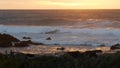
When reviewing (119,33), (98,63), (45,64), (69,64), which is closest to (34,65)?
(45,64)

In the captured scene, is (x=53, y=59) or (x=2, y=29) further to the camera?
(x=2, y=29)

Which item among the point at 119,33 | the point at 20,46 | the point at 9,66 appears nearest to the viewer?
the point at 9,66

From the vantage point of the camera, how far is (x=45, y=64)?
9.23 m

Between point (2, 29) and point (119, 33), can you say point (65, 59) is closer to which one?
point (119, 33)

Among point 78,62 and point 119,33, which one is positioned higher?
point 78,62

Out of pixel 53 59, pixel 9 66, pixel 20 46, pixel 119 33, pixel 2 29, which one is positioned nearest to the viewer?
pixel 9 66

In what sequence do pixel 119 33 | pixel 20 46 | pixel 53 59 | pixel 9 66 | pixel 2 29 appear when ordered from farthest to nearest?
pixel 2 29 < pixel 119 33 < pixel 20 46 < pixel 53 59 < pixel 9 66

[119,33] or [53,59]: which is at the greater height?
[53,59]

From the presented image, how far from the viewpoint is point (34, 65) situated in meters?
9.18

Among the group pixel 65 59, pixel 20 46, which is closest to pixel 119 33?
pixel 20 46

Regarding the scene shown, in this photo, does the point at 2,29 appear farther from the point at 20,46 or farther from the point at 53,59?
the point at 53,59

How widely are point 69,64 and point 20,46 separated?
589 inches

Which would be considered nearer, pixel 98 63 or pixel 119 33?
pixel 98 63

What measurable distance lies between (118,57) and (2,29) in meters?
37.0
